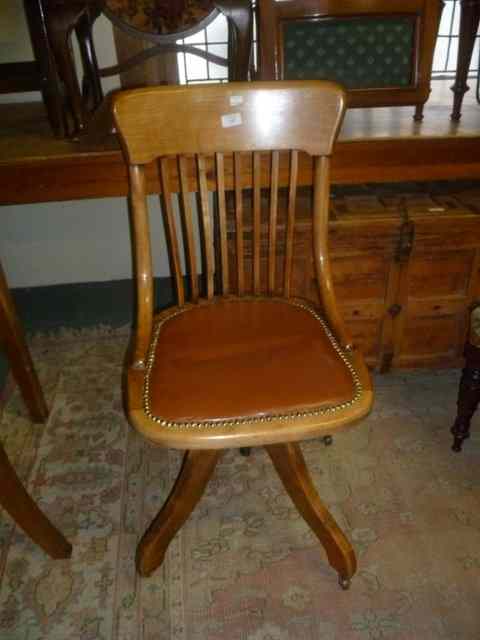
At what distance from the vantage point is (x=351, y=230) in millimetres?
1497

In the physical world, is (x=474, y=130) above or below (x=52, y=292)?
above

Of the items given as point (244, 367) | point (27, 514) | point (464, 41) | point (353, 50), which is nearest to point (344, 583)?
point (244, 367)

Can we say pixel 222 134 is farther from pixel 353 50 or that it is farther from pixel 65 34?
pixel 353 50

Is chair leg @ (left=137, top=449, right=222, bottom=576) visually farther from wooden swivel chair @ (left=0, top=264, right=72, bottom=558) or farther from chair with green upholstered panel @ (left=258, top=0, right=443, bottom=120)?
chair with green upholstered panel @ (left=258, top=0, right=443, bottom=120)

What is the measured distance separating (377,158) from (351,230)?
0.22 meters

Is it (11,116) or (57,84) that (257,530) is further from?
(11,116)

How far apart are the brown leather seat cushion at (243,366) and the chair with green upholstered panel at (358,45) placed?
82cm

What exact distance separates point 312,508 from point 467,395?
0.59 m

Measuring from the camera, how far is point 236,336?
1082 millimetres

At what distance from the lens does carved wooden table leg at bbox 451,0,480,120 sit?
1.52 m

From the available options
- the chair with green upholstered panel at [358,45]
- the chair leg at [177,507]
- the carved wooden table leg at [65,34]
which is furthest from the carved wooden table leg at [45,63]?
the chair leg at [177,507]

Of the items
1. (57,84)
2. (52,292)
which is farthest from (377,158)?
(52,292)

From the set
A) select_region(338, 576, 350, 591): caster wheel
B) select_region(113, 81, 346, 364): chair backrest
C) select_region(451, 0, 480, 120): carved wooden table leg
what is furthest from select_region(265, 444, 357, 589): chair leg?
select_region(451, 0, 480, 120): carved wooden table leg

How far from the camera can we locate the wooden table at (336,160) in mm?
1389
